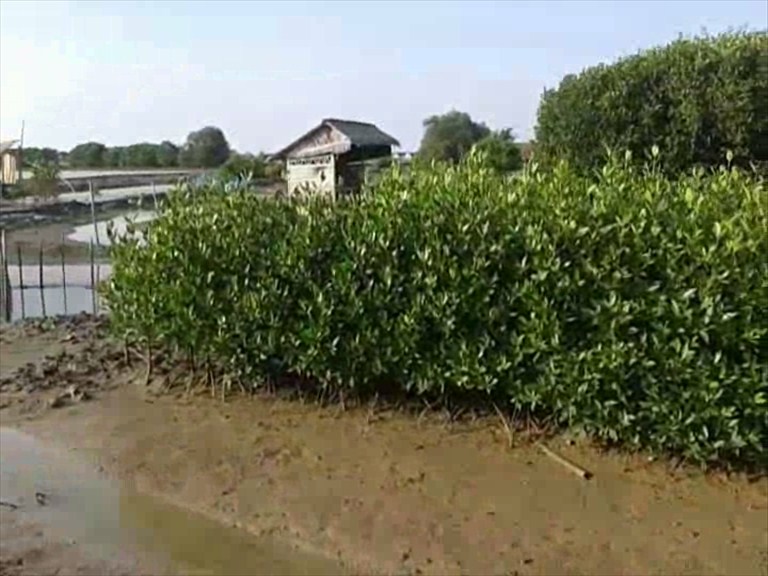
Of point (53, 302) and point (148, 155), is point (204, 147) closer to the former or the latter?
point (148, 155)

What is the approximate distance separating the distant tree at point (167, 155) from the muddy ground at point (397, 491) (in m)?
31.7

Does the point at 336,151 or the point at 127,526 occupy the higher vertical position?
the point at 336,151

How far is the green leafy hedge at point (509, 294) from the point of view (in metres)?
4.62

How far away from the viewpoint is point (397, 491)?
5.04 metres

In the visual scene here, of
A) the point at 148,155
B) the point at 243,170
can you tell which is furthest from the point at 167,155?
the point at 243,170

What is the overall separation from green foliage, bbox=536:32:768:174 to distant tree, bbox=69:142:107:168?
1463 inches

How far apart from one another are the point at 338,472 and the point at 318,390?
3.78ft

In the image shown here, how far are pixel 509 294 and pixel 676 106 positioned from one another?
3.64 metres

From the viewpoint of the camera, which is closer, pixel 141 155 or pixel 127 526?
pixel 127 526

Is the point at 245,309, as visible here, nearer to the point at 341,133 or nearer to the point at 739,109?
the point at 739,109

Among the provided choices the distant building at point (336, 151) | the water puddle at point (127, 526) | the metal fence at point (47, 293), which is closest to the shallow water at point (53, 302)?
the metal fence at point (47, 293)

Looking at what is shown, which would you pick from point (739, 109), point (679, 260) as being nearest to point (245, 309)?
point (679, 260)

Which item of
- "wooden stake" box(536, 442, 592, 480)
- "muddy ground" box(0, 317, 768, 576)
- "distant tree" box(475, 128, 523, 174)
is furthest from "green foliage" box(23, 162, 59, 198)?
"wooden stake" box(536, 442, 592, 480)

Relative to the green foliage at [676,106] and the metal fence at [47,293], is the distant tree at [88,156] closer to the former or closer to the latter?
the metal fence at [47,293]
